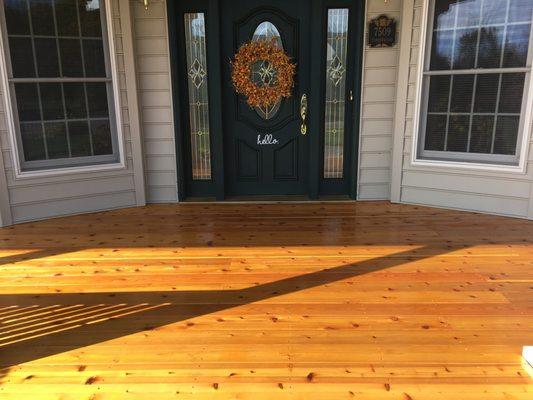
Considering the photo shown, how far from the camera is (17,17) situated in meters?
4.30

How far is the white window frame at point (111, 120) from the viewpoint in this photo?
427 cm

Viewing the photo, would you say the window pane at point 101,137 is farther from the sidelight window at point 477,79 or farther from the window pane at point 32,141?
the sidelight window at point 477,79

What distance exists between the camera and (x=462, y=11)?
4.56 meters

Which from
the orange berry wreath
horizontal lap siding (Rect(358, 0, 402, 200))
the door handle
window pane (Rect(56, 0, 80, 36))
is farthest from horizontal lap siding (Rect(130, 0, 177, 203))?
horizontal lap siding (Rect(358, 0, 402, 200))

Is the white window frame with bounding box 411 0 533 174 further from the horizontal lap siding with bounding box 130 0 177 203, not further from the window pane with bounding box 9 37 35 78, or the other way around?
the window pane with bounding box 9 37 35 78

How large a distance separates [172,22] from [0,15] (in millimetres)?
1578

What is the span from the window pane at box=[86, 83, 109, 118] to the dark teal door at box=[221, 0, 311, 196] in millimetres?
1261

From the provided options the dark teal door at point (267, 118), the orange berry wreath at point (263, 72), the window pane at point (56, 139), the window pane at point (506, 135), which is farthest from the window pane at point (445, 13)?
the window pane at point (56, 139)

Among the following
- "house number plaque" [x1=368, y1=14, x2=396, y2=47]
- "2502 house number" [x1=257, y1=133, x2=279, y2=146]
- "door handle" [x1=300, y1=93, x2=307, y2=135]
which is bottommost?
"2502 house number" [x1=257, y1=133, x2=279, y2=146]

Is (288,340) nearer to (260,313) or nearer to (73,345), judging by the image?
(260,313)

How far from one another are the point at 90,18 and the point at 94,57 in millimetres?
373

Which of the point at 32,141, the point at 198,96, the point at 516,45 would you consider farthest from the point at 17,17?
the point at 516,45

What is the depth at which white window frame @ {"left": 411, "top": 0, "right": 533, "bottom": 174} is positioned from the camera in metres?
4.37

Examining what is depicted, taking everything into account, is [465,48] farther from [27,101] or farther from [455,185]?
[27,101]
